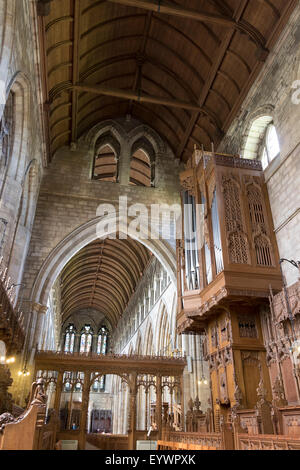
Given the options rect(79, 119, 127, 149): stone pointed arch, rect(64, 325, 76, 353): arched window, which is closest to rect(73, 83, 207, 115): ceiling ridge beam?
rect(79, 119, 127, 149): stone pointed arch

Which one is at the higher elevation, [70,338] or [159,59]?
[159,59]

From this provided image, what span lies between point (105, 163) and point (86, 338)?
24402 millimetres

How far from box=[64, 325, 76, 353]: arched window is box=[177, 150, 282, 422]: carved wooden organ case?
1154 inches

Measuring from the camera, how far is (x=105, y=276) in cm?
2970

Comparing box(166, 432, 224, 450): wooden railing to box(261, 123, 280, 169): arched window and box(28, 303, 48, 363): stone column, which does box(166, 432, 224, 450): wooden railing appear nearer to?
box(28, 303, 48, 363): stone column

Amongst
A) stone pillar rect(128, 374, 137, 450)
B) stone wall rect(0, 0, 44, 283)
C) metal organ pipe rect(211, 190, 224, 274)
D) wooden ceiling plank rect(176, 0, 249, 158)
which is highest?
wooden ceiling plank rect(176, 0, 249, 158)

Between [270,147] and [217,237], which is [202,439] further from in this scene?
[270,147]

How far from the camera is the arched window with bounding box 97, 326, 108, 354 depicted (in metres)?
38.9

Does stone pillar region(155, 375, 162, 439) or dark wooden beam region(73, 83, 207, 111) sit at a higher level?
dark wooden beam region(73, 83, 207, 111)

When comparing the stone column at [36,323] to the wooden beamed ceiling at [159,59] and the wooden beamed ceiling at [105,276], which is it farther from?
the wooden beamed ceiling at [105,276]

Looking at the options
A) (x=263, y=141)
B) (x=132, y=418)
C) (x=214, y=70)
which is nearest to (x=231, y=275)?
(x=263, y=141)

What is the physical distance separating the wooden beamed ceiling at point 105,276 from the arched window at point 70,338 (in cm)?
164

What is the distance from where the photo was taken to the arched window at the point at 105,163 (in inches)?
743

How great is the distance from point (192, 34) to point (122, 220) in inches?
290
